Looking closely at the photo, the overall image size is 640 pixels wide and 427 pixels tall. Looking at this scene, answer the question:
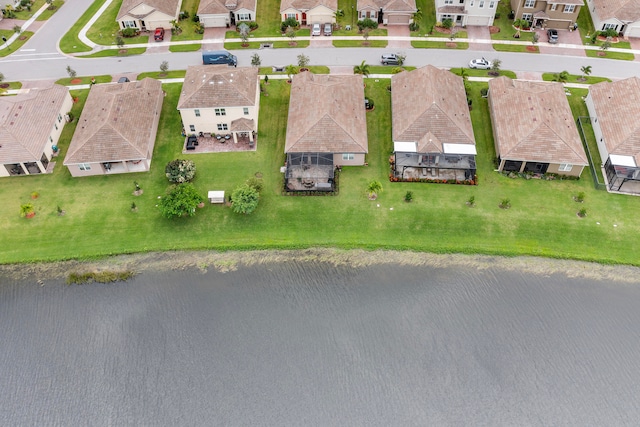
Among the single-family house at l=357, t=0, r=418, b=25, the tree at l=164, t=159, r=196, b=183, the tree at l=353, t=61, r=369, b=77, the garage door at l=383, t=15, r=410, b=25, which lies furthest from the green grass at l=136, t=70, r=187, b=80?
the garage door at l=383, t=15, r=410, b=25

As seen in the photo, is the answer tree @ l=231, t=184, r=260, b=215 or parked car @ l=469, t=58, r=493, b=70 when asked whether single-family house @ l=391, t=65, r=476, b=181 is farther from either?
tree @ l=231, t=184, r=260, b=215

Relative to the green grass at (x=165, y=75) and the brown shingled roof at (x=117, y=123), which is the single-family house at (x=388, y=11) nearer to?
the green grass at (x=165, y=75)

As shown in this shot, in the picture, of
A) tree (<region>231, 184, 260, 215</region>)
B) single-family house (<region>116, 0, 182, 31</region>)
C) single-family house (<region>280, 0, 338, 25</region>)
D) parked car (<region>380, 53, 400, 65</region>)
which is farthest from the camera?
single-family house (<region>116, 0, 182, 31</region>)

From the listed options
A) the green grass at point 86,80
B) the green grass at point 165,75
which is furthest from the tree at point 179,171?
the green grass at point 86,80

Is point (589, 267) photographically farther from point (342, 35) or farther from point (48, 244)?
point (48, 244)

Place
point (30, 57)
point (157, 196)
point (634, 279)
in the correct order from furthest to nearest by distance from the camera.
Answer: point (30, 57), point (157, 196), point (634, 279)

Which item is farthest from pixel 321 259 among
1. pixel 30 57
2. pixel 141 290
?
pixel 30 57
